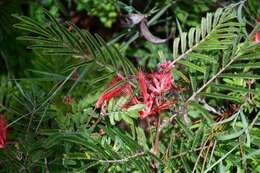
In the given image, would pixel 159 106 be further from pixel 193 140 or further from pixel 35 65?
pixel 35 65

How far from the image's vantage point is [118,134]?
2.64 feet

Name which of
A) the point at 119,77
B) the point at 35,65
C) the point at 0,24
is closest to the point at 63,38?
the point at 119,77

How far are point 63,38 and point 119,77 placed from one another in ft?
0.38

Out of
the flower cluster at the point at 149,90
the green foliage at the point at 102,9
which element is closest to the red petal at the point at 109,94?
the flower cluster at the point at 149,90

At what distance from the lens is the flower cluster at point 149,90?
2.63 feet

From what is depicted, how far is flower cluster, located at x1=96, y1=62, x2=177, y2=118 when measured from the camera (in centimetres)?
80

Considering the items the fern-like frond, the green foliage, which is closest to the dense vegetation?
the fern-like frond

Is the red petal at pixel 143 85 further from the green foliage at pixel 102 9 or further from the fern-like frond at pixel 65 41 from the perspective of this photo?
the green foliage at pixel 102 9

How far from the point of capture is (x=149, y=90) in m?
0.83

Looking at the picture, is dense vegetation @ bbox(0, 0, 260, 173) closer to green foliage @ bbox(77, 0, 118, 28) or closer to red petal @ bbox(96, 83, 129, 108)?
red petal @ bbox(96, 83, 129, 108)

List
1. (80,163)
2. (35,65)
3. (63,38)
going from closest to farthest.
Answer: (63,38) → (80,163) → (35,65)

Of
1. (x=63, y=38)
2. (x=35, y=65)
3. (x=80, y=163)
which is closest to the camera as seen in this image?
(x=63, y=38)

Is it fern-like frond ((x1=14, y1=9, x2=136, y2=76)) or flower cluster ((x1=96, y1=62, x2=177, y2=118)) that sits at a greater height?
fern-like frond ((x1=14, y1=9, x2=136, y2=76))

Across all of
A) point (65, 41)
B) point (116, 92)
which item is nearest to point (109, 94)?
point (116, 92)
